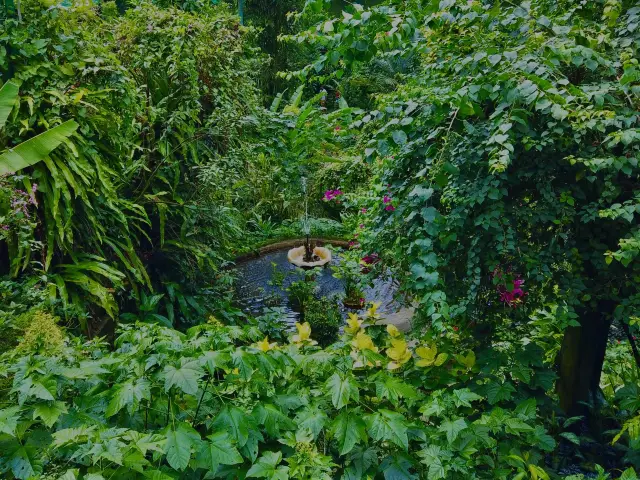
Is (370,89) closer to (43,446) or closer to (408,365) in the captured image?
(408,365)

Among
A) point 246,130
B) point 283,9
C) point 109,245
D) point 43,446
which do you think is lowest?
point 109,245

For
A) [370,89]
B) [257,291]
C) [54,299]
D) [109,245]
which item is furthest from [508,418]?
[370,89]

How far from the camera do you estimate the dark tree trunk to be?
305 cm

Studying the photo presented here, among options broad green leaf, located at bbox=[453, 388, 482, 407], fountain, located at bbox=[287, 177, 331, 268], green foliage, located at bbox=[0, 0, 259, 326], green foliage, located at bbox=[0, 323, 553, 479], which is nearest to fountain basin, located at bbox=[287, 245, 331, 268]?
fountain, located at bbox=[287, 177, 331, 268]

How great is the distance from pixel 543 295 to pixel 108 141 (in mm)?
3252

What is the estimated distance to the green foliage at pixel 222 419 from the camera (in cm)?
162

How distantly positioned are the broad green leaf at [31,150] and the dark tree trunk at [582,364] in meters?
3.06

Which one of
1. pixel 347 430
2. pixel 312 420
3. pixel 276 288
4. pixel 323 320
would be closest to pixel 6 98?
pixel 312 420

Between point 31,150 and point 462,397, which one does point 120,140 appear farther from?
point 462,397

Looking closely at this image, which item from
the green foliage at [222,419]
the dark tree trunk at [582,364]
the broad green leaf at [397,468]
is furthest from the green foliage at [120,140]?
the dark tree trunk at [582,364]

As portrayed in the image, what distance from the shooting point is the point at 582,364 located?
10.3ft

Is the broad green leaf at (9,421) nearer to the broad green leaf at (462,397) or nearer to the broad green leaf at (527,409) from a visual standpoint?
the broad green leaf at (462,397)

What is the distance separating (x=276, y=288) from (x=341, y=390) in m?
3.98

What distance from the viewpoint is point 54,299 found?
3162mm
